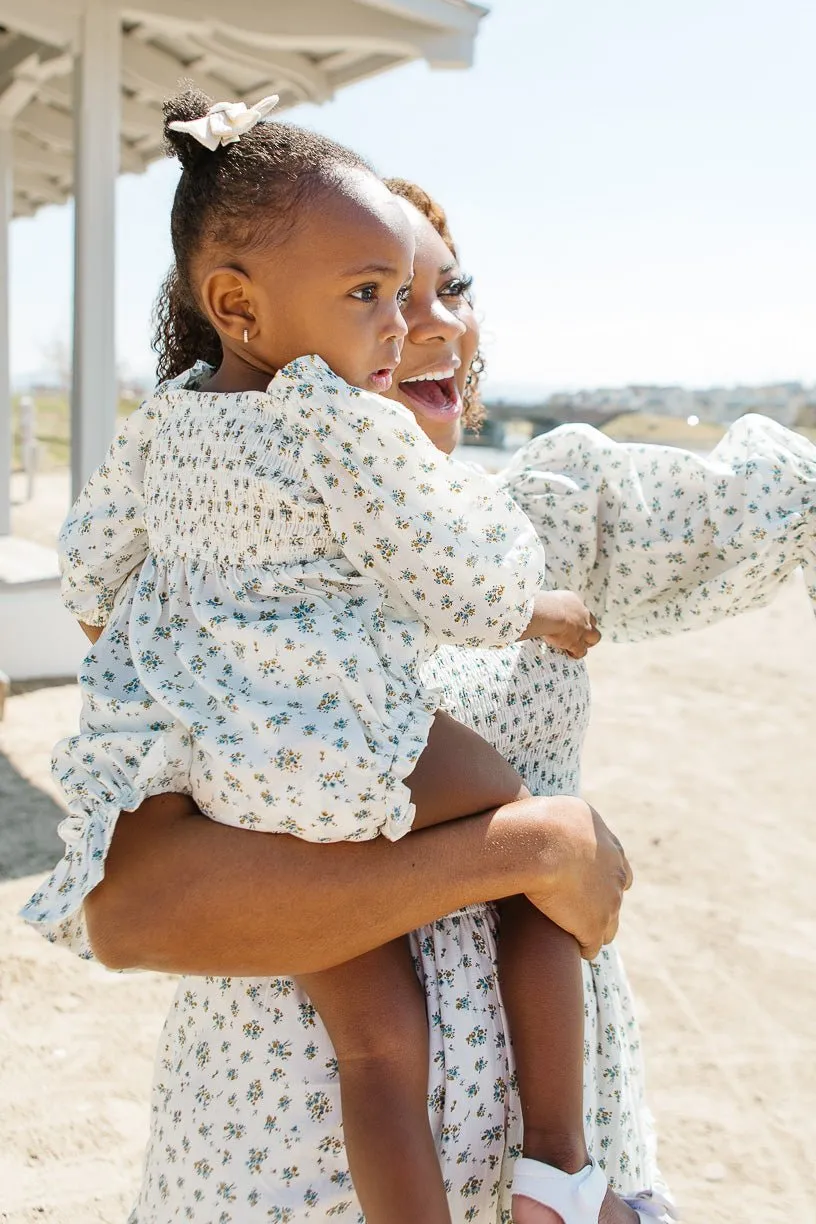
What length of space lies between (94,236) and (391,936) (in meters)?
5.52

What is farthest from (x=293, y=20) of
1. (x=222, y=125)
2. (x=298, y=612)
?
(x=298, y=612)

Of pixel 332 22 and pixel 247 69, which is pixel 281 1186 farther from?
pixel 247 69

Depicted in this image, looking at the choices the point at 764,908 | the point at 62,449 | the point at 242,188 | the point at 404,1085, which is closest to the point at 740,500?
the point at 242,188

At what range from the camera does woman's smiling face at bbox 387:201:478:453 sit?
1.68 meters

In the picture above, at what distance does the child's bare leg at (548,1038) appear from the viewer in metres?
1.21

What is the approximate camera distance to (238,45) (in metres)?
5.85

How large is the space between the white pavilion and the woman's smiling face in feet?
14.3

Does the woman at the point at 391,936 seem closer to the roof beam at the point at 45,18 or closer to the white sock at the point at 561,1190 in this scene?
the white sock at the point at 561,1190

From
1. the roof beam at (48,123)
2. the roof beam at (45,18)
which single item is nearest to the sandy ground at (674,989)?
the roof beam at (45,18)

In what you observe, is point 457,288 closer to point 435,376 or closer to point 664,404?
point 435,376

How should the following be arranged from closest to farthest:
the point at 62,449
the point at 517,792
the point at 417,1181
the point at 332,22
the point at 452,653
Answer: the point at 417,1181, the point at 517,792, the point at 452,653, the point at 332,22, the point at 62,449

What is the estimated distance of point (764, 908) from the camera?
159 inches

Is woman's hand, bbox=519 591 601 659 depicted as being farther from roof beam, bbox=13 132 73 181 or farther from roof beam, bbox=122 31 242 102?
roof beam, bbox=13 132 73 181

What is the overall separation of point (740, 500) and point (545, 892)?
682mm
